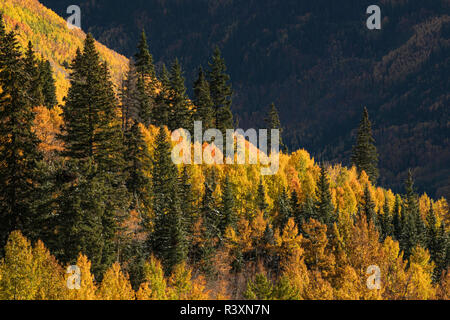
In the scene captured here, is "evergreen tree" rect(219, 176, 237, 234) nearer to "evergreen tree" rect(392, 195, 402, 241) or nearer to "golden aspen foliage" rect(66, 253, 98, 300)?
"evergreen tree" rect(392, 195, 402, 241)

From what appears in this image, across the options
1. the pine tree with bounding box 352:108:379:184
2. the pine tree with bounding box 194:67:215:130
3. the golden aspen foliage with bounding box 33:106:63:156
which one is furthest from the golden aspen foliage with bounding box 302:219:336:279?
the pine tree with bounding box 352:108:379:184

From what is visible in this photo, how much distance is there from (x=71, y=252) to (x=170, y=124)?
48.2m

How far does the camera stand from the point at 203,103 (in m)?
93.2

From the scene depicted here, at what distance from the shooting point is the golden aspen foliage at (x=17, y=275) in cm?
4038

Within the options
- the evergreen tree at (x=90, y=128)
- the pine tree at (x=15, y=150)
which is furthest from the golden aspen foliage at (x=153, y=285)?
the evergreen tree at (x=90, y=128)

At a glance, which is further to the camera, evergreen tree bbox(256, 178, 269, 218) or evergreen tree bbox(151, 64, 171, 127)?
evergreen tree bbox(151, 64, 171, 127)

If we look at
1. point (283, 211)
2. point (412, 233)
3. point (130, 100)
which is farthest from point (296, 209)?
point (130, 100)

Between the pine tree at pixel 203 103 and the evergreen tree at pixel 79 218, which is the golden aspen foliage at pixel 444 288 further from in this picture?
the evergreen tree at pixel 79 218

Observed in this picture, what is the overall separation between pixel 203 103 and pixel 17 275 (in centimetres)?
5692

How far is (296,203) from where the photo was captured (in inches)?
3536

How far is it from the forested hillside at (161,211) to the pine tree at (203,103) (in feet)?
1.20

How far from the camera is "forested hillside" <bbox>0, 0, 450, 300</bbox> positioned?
44416mm

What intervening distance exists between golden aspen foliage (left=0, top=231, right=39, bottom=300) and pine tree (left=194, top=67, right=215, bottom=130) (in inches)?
2127

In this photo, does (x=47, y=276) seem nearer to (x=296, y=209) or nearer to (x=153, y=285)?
(x=153, y=285)
